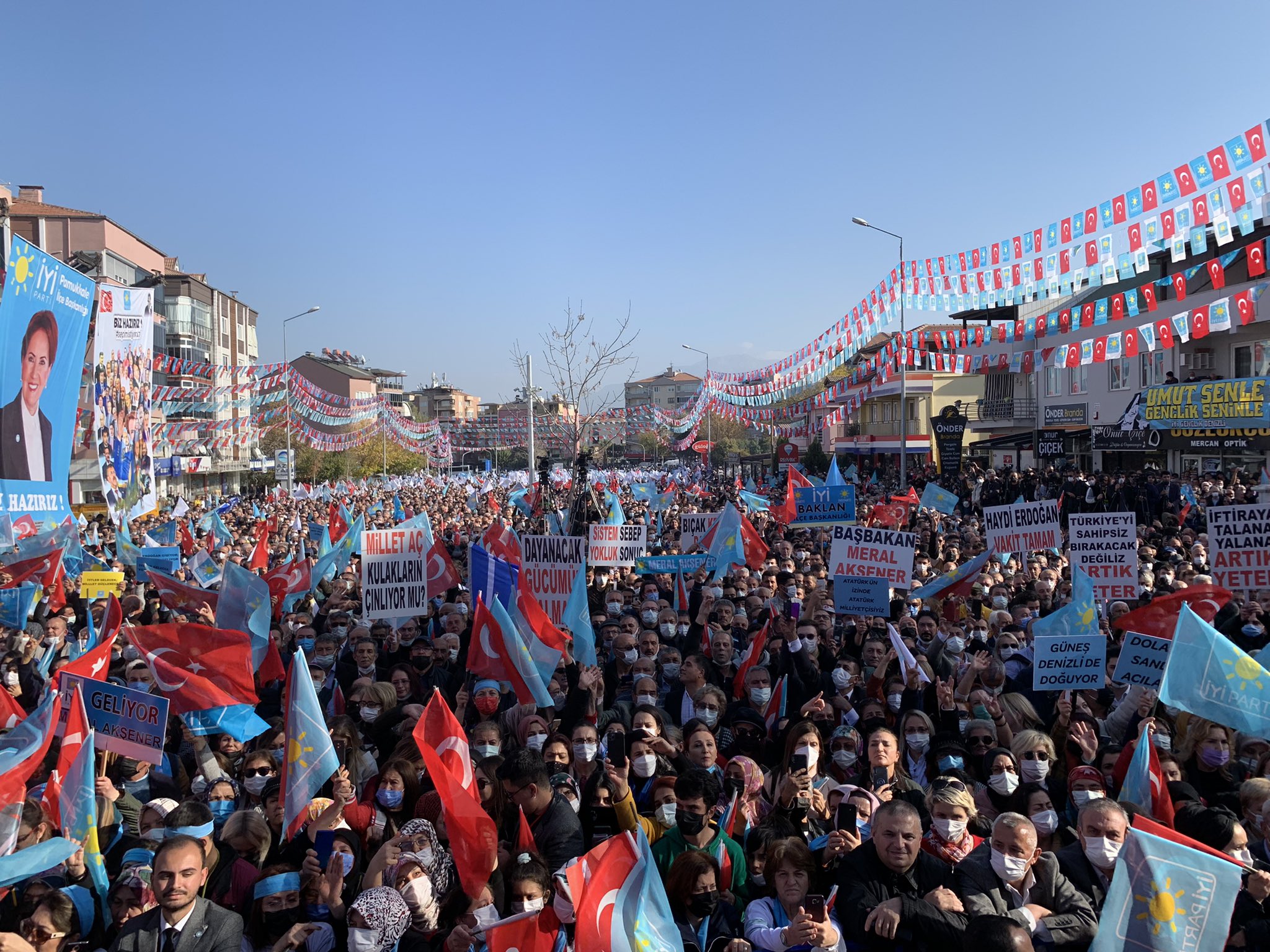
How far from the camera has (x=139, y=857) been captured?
480 cm

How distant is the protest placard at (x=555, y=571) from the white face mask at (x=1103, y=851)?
23.3 feet

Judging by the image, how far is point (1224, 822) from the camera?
440 centimetres

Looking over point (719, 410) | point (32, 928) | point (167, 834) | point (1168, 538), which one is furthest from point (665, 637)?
point (719, 410)

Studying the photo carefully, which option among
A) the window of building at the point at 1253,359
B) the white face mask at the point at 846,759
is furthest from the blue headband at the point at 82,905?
the window of building at the point at 1253,359

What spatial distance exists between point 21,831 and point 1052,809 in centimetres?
499

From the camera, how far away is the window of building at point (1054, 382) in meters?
38.5

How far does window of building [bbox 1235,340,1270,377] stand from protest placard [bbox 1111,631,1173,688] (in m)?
24.2

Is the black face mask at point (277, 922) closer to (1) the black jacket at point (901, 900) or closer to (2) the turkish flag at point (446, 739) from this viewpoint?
(2) the turkish flag at point (446, 739)

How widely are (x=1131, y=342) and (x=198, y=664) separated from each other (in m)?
17.4

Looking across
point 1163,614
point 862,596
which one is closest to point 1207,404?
point 862,596

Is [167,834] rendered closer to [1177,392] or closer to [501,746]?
[501,746]

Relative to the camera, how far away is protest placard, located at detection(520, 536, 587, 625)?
1103cm

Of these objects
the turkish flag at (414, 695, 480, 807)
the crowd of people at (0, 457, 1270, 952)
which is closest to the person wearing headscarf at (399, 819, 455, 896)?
the crowd of people at (0, 457, 1270, 952)

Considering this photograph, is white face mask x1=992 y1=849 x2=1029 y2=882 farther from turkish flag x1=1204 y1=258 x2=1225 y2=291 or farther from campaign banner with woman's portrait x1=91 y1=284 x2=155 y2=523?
campaign banner with woman's portrait x1=91 y1=284 x2=155 y2=523
